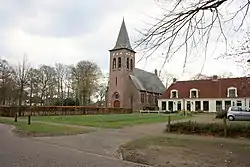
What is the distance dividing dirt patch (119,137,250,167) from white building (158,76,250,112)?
41.8 m

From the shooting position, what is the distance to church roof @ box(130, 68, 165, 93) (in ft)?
217

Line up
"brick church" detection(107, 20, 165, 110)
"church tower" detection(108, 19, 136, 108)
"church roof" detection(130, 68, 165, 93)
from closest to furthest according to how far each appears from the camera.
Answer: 1. "church tower" detection(108, 19, 136, 108)
2. "brick church" detection(107, 20, 165, 110)
3. "church roof" detection(130, 68, 165, 93)

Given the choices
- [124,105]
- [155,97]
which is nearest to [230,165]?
[124,105]

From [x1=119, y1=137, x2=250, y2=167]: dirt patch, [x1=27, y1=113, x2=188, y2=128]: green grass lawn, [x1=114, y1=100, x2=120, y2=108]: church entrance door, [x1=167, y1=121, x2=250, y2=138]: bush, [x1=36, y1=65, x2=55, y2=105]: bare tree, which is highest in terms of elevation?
[x1=36, y1=65, x2=55, y2=105]: bare tree

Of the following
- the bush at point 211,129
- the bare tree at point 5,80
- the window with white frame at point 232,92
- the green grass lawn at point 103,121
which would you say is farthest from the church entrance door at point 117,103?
the bush at point 211,129

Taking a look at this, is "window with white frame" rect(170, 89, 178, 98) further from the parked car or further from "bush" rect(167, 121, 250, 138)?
"bush" rect(167, 121, 250, 138)

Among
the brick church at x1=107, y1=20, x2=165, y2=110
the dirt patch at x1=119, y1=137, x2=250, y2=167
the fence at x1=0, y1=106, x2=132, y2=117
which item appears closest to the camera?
the dirt patch at x1=119, y1=137, x2=250, y2=167

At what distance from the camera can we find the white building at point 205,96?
168ft

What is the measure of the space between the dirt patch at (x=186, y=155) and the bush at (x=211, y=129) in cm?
393

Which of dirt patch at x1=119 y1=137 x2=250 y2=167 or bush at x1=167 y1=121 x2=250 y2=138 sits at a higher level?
bush at x1=167 y1=121 x2=250 y2=138

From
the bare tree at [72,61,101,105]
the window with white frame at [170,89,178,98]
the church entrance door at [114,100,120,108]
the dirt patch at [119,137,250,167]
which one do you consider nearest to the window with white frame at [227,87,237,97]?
the window with white frame at [170,89,178,98]

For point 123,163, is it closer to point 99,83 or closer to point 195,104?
point 195,104

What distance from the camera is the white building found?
51.3m

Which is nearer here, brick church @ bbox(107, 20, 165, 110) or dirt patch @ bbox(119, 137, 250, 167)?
dirt patch @ bbox(119, 137, 250, 167)
